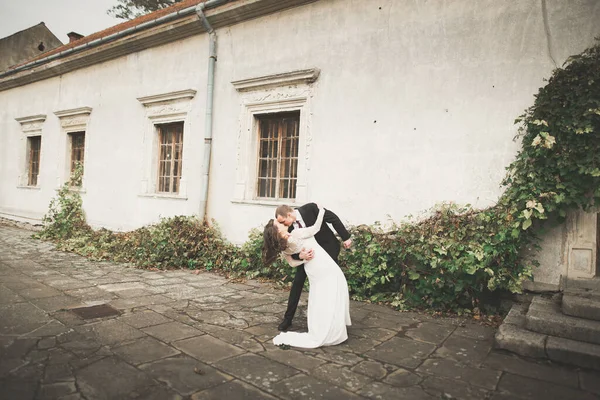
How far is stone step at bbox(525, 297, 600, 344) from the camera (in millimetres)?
3505

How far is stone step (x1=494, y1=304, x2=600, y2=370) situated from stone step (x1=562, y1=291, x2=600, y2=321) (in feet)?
1.97

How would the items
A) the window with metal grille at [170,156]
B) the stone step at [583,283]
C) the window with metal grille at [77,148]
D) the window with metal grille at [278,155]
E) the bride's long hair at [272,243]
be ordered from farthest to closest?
the window with metal grille at [77,148] < the window with metal grille at [170,156] < the window with metal grille at [278,155] < the stone step at [583,283] < the bride's long hair at [272,243]

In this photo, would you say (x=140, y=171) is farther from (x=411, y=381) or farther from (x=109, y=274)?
(x=411, y=381)

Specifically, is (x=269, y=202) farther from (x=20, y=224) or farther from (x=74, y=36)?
(x=74, y=36)

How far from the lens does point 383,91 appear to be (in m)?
6.02

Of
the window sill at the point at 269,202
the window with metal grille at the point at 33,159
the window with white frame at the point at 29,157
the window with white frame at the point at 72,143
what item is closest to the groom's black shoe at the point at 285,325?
the window sill at the point at 269,202

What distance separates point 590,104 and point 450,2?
8.27 feet

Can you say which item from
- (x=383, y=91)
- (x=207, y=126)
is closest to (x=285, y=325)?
(x=383, y=91)

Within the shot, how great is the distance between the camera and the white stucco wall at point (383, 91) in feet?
16.5

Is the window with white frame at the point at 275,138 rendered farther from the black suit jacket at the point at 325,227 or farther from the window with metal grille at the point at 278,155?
the black suit jacket at the point at 325,227

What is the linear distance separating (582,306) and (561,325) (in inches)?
19.8

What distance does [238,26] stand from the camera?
25.6ft

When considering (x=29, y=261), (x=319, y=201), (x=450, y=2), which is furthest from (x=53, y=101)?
(x=450, y=2)

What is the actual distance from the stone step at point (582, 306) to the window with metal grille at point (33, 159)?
49.9 ft
